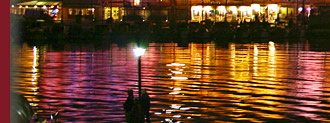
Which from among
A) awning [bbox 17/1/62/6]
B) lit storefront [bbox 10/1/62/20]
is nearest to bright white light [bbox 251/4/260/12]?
lit storefront [bbox 10/1/62/20]

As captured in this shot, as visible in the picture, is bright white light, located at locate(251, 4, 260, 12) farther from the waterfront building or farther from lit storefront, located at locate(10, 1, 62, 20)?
lit storefront, located at locate(10, 1, 62, 20)

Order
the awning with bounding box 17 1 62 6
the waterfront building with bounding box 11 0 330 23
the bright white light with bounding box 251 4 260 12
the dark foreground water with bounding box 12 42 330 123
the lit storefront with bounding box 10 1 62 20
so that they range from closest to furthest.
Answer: the dark foreground water with bounding box 12 42 330 123 → the lit storefront with bounding box 10 1 62 20 → the waterfront building with bounding box 11 0 330 23 → the awning with bounding box 17 1 62 6 → the bright white light with bounding box 251 4 260 12

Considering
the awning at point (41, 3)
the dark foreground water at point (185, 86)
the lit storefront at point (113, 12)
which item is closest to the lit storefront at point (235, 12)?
the lit storefront at point (113, 12)

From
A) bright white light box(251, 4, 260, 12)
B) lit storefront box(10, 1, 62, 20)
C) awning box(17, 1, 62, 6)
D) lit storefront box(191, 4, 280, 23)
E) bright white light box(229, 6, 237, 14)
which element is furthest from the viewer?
bright white light box(229, 6, 237, 14)

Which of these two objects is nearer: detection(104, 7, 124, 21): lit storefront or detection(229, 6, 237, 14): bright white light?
detection(104, 7, 124, 21): lit storefront

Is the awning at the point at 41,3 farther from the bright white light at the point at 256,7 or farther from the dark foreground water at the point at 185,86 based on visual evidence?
the dark foreground water at the point at 185,86

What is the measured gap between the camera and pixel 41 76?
28.1 meters

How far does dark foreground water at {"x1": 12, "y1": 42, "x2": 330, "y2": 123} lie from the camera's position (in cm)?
1686

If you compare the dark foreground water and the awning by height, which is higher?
the awning

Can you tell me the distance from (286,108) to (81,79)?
1188cm

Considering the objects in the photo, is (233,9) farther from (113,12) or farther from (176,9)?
(113,12)

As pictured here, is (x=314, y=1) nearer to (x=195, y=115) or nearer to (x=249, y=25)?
(x=249, y=25)

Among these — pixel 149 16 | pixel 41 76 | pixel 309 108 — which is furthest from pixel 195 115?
pixel 149 16

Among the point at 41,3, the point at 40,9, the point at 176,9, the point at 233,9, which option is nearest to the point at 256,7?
the point at 233,9
